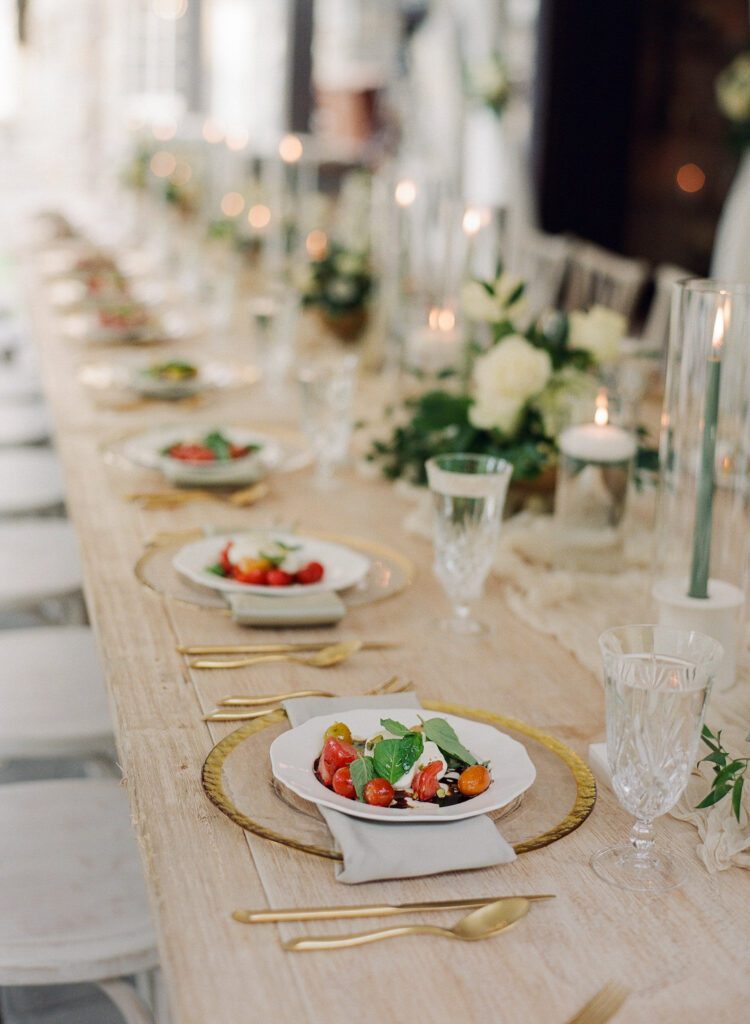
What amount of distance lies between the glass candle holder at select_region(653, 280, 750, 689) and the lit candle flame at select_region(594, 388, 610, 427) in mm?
231

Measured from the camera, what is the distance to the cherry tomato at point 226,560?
1438 millimetres

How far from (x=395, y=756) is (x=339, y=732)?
7cm

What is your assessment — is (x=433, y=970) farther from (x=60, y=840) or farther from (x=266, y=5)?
(x=266, y=5)

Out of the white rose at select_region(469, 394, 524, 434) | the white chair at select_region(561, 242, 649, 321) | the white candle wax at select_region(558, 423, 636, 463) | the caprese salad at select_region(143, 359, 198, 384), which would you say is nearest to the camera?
the white candle wax at select_region(558, 423, 636, 463)

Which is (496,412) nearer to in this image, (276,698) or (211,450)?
(211,450)

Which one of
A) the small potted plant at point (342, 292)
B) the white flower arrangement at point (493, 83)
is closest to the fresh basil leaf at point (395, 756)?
the small potted plant at point (342, 292)

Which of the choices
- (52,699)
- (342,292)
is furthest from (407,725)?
(342,292)

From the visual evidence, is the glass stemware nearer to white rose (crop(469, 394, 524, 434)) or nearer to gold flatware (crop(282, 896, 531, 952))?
white rose (crop(469, 394, 524, 434))

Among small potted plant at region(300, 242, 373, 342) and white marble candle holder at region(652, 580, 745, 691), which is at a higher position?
small potted plant at region(300, 242, 373, 342)

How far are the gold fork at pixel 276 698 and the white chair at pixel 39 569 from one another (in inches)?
39.1

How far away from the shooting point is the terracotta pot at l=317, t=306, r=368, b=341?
2967 mm

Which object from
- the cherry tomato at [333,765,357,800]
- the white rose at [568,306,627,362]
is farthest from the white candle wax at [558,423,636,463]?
the cherry tomato at [333,765,357,800]

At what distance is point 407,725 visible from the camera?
1.06 meters

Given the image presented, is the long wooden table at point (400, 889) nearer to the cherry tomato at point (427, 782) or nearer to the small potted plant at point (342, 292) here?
the cherry tomato at point (427, 782)
